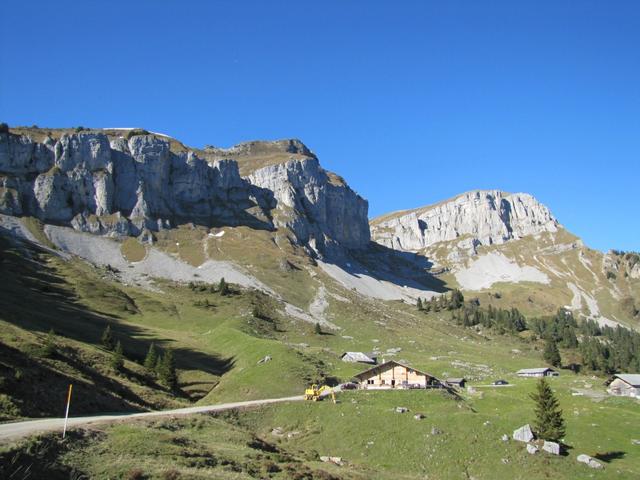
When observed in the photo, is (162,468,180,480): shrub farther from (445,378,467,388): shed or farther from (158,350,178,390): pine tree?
(445,378,467,388): shed

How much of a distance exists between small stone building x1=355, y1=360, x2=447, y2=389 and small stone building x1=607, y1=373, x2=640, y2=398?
109ft

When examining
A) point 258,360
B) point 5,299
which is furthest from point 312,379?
point 5,299

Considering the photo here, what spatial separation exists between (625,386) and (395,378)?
140 ft

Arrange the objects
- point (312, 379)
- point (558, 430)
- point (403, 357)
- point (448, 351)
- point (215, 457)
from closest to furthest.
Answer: point (215, 457) < point (558, 430) < point (312, 379) < point (403, 357) < point (448, 351)

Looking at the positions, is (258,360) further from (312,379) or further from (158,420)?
(158,420)

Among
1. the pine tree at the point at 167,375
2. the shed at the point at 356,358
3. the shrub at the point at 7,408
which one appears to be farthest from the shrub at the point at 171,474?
the shed at the point at 356,358

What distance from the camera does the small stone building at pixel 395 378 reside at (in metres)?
76.7

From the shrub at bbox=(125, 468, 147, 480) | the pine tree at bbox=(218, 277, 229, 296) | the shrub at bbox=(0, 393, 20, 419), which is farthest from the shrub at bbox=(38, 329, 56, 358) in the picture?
the pine tree at bbox=(218, 277, 229, 296)

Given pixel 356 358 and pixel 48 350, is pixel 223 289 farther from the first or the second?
pixel 48 350

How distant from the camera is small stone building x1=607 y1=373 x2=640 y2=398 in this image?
87500mm

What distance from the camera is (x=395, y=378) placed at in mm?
77938

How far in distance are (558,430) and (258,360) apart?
159ft

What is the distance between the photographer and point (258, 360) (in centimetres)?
8688

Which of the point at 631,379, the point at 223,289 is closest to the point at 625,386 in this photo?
the point at 631,379
